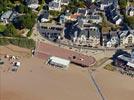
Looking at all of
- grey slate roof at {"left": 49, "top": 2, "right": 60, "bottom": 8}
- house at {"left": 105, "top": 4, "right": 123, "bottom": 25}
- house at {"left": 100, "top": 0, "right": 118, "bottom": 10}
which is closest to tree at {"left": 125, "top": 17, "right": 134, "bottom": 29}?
house at {"left": 105, "top": 4, "right": 123, "bottom": 25}

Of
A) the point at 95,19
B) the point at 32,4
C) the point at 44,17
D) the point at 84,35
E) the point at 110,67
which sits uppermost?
the point at 32,4

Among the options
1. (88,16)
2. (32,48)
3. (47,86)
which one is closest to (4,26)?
(32,48)

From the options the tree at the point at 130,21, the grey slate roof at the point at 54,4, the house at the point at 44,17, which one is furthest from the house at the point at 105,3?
the house at the point at 44,17

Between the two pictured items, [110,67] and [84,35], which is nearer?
[110,67]

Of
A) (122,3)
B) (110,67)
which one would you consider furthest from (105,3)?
(110,67)

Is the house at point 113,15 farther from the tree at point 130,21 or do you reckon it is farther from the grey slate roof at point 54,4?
the grey slate roof at point 54,4

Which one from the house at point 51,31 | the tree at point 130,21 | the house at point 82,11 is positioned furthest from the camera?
the house at point 82,11

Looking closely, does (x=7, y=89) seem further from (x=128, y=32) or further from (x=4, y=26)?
(x=128, y=32)

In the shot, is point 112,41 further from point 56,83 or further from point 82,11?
point 56,83
